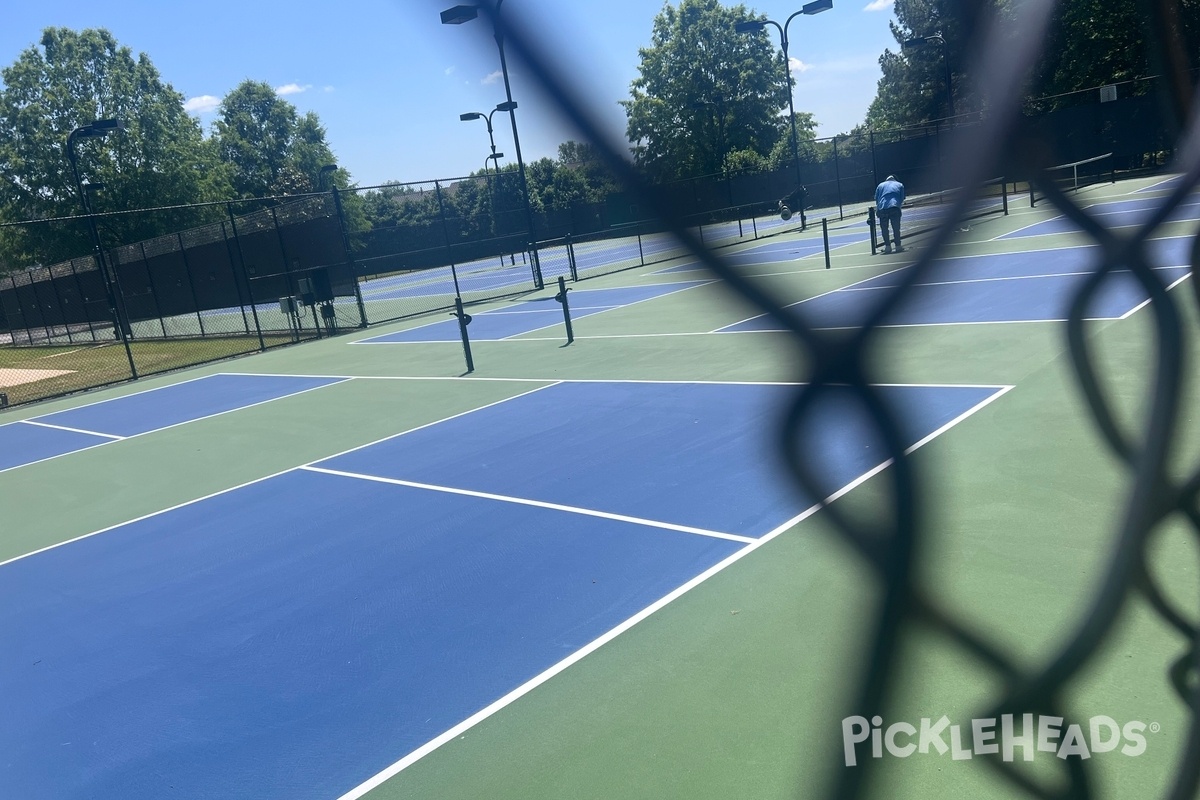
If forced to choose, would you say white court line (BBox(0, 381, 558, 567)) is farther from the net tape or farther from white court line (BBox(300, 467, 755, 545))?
the net tape

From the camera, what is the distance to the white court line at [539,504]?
535 cm

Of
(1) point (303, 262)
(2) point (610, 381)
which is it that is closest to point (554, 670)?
(2) point (610, 381)

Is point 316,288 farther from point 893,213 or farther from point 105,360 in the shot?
point 893,213

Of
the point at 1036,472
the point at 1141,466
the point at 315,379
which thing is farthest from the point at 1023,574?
the point at 315,379

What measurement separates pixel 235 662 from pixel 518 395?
19.8ft

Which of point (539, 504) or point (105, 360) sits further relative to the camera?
point (105, 360)

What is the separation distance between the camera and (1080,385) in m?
1.44

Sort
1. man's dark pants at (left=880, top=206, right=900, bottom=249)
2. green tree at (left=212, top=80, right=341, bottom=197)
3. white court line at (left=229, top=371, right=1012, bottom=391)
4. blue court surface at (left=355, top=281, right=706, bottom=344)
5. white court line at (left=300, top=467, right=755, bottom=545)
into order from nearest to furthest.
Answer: man's dark pants at (left=880, top=206, right=900, bottom=249) < white court line at (left=300, top=467, right=755, bottom=545) < white court line at (left=229, top=371, right=1012, bottom=391) < blue court surface at (left=355, top=281, right=706, bottom=344) < green tree at (left=212, top=80, right=341, bottom=197)

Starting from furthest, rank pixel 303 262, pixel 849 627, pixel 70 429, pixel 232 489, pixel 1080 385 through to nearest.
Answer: pixel 303 262
pixel 70 429
pixel 232 489
pixel 849 627
pixel 1080 385

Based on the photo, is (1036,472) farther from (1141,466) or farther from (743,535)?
(1141,466)

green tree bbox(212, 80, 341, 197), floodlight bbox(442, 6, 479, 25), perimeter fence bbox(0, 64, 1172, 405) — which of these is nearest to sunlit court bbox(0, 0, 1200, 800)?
floodlight bbox(442, 6, 479, 25)

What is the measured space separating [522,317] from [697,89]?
17.4m

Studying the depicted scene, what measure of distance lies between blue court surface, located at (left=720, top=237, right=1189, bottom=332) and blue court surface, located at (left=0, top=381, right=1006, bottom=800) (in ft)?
1.70

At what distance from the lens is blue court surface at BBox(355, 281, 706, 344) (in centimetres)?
1678
